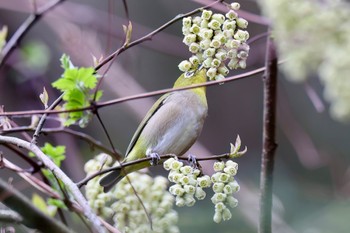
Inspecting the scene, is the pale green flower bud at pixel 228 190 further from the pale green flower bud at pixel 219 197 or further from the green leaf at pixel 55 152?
the green leaf at pixel 55 152

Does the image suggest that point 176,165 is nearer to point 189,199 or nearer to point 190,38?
point 189,199

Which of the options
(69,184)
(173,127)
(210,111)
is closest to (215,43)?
(69,184)

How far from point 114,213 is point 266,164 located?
541 mm

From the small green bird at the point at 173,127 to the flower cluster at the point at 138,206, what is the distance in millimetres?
344

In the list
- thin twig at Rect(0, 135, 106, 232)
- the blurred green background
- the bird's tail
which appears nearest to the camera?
thin twig at Rect(0, 135, 106, 232)

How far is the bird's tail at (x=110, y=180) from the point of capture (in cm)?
152

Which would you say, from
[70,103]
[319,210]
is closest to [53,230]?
[70,103]

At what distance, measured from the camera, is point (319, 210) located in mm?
2490

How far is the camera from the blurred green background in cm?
248

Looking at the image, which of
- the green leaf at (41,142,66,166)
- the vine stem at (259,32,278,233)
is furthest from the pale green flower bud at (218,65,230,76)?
the green leaf at (41,142,66,166)

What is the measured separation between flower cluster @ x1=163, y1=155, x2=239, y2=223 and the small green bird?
77 cm

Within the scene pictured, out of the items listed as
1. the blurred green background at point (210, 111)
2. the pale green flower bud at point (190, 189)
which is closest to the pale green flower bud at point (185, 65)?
the pale green flower bud at point (190, 189)

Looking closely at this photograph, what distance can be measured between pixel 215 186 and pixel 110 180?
24.2 inches

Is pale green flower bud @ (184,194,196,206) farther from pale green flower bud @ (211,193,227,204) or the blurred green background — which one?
the blurred green background
